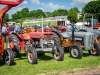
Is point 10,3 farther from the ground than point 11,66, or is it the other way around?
point 10,3

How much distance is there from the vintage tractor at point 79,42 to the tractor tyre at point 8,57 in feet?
10.4

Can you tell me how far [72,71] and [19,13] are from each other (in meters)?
143

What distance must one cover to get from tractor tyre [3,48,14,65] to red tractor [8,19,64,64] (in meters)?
0.81

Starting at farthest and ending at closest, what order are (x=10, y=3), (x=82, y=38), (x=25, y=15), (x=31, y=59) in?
(x=25, y=15) < (x=82, y=38) < (x=31, y=59) < (x=10, y=3)

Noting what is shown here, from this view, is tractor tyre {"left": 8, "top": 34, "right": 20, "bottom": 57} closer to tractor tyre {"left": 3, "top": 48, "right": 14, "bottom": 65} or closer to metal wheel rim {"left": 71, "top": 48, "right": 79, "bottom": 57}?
tractor tyre {"left": 3, "top": 48, "right": 14, "bottom": 65}

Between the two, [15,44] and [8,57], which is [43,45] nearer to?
[15,44]

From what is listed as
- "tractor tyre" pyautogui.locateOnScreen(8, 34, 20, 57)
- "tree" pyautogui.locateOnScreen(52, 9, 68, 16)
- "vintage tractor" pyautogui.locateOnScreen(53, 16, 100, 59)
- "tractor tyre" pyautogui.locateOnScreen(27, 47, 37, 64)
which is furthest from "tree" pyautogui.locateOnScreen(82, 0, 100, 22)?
"tree" pyautogui.locateOnScreen(52, 9, 68, 16)

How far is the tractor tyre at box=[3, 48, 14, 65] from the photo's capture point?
783cm

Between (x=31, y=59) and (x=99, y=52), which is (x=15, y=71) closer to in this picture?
(x=31, y=59)

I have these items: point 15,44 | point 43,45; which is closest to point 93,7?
point 15,44

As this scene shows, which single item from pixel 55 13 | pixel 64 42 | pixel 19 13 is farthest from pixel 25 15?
pixel 64 42

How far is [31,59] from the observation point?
335 inches

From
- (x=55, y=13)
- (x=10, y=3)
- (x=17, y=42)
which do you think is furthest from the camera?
(x=55, y=13)

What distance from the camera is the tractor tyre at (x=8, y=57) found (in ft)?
25.7
